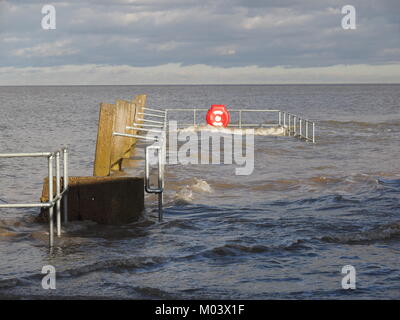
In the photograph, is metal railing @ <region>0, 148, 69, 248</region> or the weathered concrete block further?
the weathered concrete block

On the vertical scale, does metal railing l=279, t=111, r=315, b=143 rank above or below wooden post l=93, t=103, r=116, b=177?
below

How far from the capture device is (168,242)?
9727 millimetres

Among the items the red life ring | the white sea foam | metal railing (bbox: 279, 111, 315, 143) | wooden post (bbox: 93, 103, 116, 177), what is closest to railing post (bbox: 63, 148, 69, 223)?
wooden post (bbox: 93, 103, 116, 177)

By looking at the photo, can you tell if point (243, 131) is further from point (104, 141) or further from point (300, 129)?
point (104, 141)

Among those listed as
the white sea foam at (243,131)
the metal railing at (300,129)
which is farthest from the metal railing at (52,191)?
the white sea foam at (243,131)

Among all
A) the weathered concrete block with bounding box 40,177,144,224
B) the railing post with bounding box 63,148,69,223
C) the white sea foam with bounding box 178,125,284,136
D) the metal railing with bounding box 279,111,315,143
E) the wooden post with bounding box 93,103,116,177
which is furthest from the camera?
the white sea foam with bounding box 178,125,284,136

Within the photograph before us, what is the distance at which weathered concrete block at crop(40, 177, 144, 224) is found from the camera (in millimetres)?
10234

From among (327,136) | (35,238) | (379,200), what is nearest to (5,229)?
(35,238)

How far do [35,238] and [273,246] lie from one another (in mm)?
3198

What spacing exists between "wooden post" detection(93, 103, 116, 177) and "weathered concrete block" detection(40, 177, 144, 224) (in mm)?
1540

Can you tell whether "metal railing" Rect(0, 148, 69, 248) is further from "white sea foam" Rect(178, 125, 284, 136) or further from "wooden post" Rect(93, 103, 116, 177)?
"white sea foam" Rect(178, 125, 284, 136)

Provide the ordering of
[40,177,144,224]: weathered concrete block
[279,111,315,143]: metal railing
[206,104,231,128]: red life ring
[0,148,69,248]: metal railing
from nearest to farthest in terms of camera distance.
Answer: [0,148,69,248]: metal railing < [40,177,144,224]: weathered concrete block < [279,111,315,143]: metal railing < [206,104,231,128]: red life ring

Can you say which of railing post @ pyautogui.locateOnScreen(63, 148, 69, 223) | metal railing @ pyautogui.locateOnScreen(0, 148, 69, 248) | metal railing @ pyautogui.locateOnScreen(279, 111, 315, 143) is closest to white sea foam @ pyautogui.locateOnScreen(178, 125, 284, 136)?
metal railing @ pyautogui.locateOnScreen(279, 111, 315, 143)
